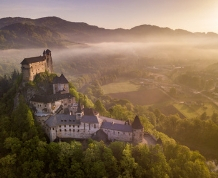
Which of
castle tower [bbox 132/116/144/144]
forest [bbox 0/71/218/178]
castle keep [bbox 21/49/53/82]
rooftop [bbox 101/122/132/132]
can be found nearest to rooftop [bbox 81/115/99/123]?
rooftop [bbox 101/122/132/132]

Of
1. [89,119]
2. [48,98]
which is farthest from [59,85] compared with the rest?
[89,119]

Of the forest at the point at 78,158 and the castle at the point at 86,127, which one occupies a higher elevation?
the castle at the point at 86,127

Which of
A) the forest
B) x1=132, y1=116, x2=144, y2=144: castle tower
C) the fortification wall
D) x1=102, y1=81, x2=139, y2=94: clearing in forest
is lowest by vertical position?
x1=102, y1=81, x2=139, y2=94: clearing in forest

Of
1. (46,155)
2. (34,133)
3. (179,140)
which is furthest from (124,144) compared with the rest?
(179,140)

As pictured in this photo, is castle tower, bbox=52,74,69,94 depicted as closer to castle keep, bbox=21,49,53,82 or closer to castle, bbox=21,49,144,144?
castle keep, bbox=21,49,53,82

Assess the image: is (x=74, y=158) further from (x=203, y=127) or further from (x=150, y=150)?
(x=203, y=127)

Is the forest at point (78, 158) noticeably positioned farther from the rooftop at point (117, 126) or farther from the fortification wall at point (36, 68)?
the fortification wall at point (36, 68)

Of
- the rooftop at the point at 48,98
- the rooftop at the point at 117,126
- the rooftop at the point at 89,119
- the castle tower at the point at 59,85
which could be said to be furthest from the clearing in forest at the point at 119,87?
the rooftop at the point at 89,119

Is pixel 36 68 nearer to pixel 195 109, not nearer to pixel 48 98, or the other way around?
pixel 48 98
